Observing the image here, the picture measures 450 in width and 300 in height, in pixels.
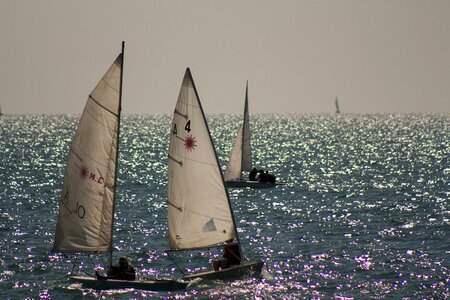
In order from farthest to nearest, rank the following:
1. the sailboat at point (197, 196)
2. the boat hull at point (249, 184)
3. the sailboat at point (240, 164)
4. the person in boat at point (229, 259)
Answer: the sailboat at point (240, 164) → the boat hull at point (249, 184) → the person in boat at point (229, 259) → the sailboat at point (197, 196)

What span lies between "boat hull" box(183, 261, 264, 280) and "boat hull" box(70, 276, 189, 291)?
946 mm

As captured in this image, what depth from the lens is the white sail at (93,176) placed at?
1425 inches

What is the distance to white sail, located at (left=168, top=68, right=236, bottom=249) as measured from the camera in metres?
39.8

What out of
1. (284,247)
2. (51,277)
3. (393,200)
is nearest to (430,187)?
(393,200)

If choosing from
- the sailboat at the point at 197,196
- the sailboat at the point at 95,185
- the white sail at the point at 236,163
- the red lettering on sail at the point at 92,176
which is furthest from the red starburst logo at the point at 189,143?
the white sail at the point at 236,163

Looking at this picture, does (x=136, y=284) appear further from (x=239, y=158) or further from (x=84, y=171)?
(x=239, y=158)

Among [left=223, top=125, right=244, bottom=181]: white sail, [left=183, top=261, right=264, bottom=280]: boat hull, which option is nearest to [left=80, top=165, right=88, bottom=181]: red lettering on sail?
[left=183, top=261, right=264, bottom=280]: boat hull

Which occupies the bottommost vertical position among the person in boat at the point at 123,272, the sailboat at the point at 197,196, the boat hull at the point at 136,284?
the boat hull at the point at 136,284

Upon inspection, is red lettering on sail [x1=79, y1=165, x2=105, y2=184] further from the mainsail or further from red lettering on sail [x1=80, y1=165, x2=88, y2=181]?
the mainsail

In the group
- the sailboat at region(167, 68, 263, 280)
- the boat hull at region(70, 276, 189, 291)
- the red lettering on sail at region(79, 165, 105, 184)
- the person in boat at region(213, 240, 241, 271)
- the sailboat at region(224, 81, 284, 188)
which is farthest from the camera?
the sailboat at region(224, 81, 284, 188)

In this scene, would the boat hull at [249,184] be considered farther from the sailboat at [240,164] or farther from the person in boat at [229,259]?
the person in boat at [229,259]

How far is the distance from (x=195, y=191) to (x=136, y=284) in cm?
492

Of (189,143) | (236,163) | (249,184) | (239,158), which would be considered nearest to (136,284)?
(189,143)

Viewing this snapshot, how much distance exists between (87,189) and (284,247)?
55.5 ft
